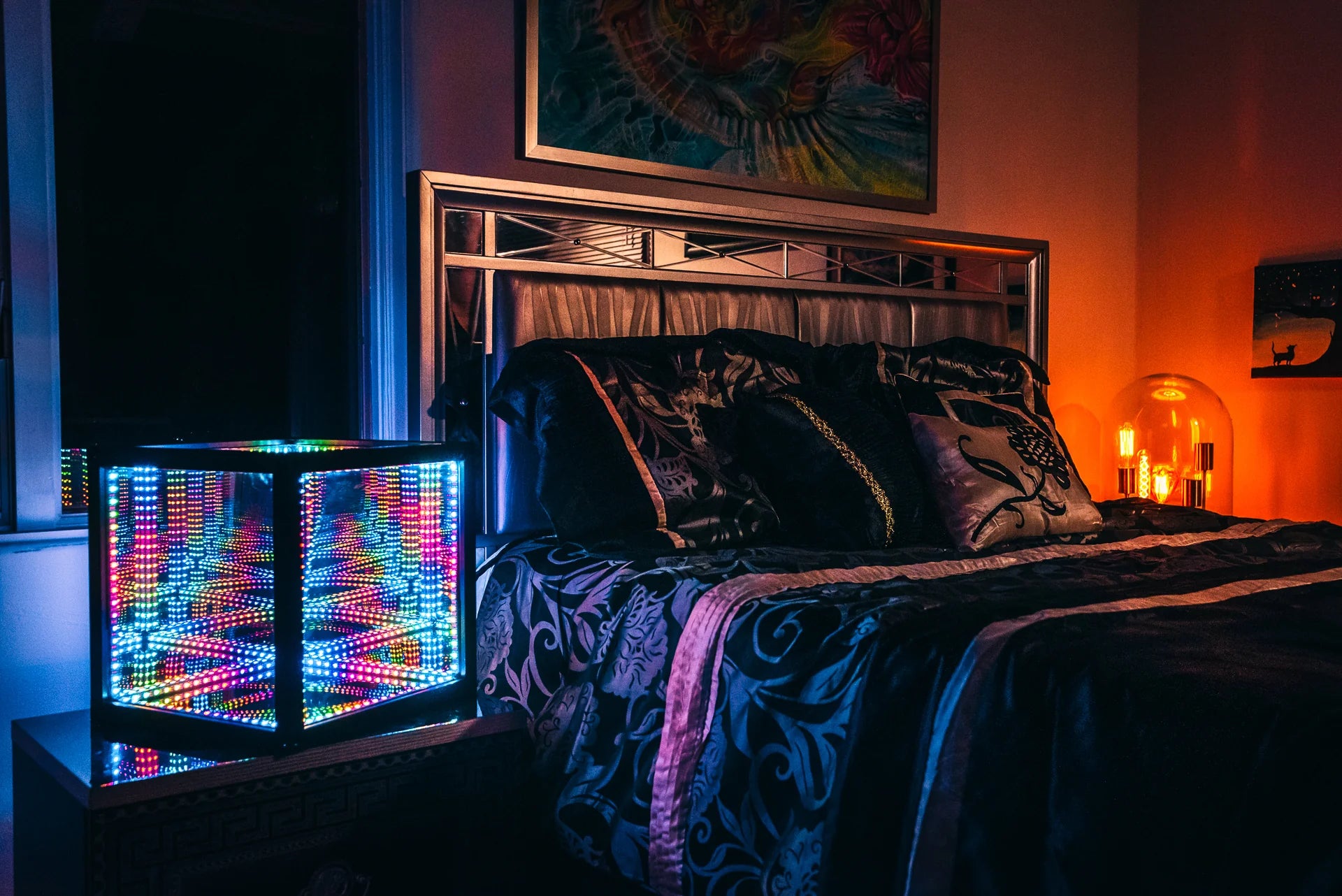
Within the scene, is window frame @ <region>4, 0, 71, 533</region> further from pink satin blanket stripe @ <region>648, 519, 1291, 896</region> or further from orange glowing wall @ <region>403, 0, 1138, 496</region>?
orange glowing wall @ <region>403, 0, 1138, 496</region>

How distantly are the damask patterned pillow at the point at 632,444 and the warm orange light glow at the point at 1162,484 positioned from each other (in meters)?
1.79

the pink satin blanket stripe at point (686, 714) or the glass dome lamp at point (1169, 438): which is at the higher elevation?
the glass dome lamp at point (1169, 438)

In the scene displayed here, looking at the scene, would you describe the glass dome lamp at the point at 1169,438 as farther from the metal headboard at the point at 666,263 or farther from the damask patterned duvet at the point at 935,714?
the damask patterned duvet at the point at 935,714

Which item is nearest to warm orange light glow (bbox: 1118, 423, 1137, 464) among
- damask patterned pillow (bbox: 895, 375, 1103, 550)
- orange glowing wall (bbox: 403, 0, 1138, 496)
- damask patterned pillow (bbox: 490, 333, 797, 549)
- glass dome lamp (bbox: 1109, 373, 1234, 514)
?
glass dome lamp (bbox: 1109, 373, 1234, 514)

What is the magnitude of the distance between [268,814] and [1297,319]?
3.34 meters

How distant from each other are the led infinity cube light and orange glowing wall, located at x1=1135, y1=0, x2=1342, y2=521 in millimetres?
3009

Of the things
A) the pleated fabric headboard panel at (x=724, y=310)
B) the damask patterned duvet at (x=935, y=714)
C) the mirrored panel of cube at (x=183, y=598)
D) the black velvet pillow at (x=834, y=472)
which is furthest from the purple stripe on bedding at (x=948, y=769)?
the pleated fabric headboard panel at (x=724, y=310)

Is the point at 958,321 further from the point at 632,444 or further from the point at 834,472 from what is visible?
the point at 632,444

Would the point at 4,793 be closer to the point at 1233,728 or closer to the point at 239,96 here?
the point at 239,96

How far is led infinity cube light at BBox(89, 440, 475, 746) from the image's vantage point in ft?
4.93

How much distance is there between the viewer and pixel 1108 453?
3.62 metres

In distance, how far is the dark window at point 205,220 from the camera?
2.11m

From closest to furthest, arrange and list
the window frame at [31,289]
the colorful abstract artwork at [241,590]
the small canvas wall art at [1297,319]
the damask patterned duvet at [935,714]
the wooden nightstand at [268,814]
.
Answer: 1. the damask patterned duvet at [935,714]
2. the wooden nightstand at [268,814]
3. the colorful abstract artwork at [241,590]
4. the window frame at [31,289]
5. the small canvas wall art at [1297,319]

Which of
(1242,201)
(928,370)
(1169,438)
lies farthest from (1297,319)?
(928,370)
